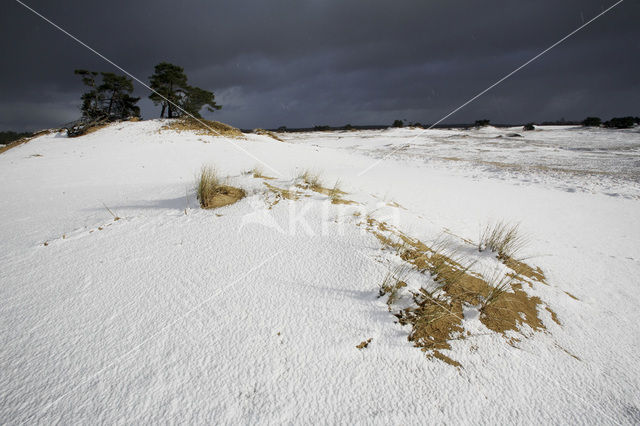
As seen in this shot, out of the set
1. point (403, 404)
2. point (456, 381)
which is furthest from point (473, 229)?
point (403, 404)

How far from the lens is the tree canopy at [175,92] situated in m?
20.3

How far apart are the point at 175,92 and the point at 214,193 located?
23.4 m

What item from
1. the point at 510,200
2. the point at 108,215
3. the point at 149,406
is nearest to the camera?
the point at 149,406

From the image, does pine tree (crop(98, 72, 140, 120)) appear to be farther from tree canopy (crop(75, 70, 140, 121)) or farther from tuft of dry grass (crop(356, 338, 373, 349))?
tuft of dry grass (crop(356, 338, 373, 349))

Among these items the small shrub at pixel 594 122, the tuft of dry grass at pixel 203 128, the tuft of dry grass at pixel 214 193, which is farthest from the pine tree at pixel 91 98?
the small shrub at pixel 594 122

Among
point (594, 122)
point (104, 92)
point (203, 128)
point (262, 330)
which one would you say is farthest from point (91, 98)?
point (594, 122)

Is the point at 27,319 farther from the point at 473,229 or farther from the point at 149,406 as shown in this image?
the point at 473,229

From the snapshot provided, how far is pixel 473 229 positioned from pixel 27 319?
15.0 feet

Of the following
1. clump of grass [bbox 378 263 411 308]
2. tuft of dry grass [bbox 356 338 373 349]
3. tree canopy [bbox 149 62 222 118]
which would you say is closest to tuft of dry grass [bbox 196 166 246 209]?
clump of grass [bbox 378 263 411 308]

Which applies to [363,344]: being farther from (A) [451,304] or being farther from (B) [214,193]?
(B) [214,193]

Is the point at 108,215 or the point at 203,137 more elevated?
the point at 203,137

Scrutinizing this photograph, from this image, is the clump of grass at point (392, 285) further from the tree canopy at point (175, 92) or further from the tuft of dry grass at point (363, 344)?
the tree canopy at point (175, 92)

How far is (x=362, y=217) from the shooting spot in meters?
2.75

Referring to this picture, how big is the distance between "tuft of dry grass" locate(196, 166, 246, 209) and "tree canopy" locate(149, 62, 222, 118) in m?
20.1
